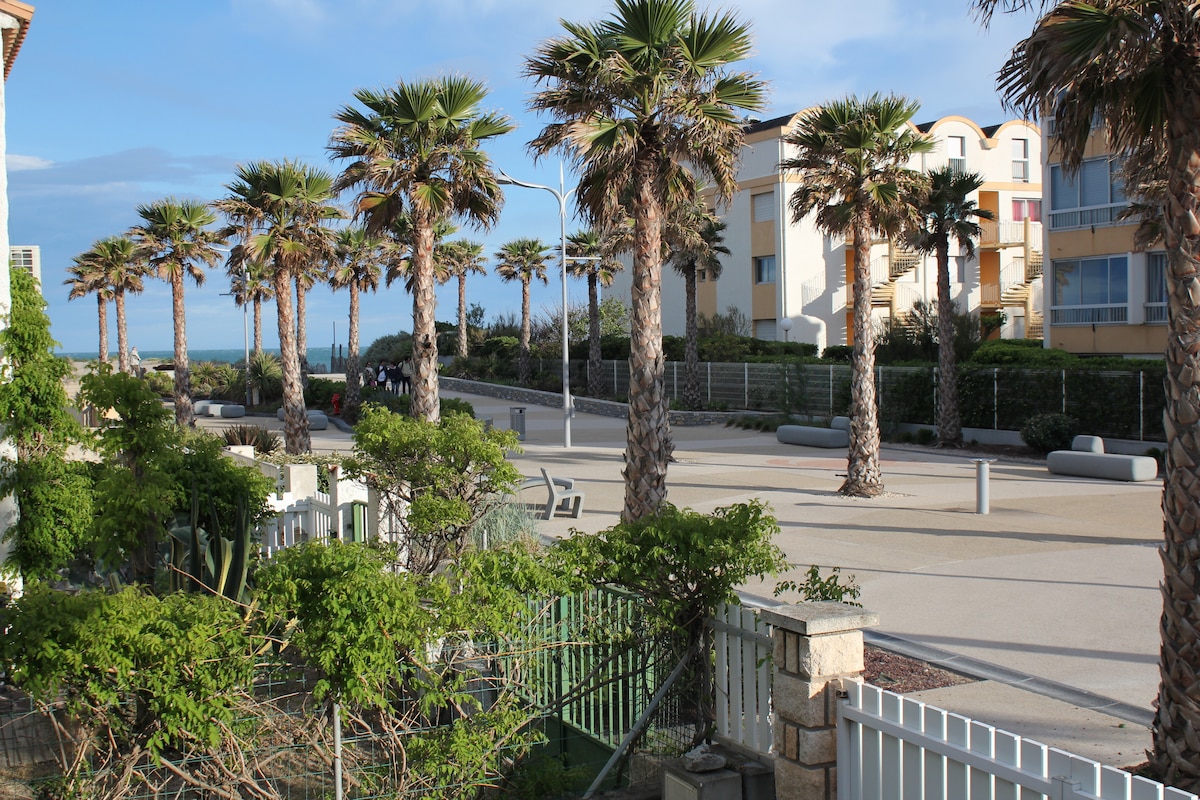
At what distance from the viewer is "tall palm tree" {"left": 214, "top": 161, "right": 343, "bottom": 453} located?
2553 cm

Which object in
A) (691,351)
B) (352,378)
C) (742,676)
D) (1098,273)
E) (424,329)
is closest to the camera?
(742,676)

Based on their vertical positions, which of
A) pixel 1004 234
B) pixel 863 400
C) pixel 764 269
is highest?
pixel 1004 234

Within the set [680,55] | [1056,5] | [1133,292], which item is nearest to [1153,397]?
[1133,292]

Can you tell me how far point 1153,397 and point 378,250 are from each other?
31482 mm

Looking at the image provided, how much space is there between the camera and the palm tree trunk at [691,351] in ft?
117

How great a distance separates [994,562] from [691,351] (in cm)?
2308

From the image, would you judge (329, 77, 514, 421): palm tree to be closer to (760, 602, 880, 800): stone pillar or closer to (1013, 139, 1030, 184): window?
(760, 602, 880, 800): stone pillar

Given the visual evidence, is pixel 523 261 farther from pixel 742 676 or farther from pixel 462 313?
pixel 742 676

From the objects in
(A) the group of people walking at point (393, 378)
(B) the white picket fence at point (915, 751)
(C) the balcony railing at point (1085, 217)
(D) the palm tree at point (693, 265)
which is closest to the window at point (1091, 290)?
(C) the balcony railing at point (1085, 217)

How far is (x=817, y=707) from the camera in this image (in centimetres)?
525

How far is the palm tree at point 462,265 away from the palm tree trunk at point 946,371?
3096 cm

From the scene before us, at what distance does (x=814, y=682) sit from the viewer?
5.23 meters

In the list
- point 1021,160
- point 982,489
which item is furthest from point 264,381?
point 982,489

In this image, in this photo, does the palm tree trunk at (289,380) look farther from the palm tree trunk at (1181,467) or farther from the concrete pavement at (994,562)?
the palm tree trunk at (1181,467)
